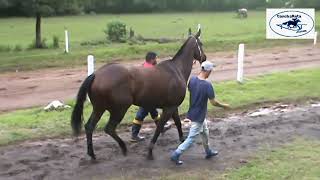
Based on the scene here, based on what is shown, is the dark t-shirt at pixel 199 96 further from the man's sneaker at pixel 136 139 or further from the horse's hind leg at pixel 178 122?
the man's sneaker at pixel 136 139

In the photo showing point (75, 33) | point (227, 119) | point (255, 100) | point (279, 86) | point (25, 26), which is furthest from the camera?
point (25, 26)

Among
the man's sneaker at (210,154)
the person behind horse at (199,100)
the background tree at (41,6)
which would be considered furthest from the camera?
the background tree at (41,6)

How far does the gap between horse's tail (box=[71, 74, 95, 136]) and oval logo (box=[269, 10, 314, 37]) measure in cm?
1617

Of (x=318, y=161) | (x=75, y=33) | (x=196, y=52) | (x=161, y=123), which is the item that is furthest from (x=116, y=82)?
(x=75, y=33)

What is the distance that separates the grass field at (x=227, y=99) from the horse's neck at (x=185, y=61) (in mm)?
2330

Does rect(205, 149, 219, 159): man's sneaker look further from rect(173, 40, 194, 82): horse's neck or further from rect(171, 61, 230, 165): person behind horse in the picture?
rect(173, 40, 194, 82): horse's neck

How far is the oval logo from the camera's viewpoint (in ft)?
77.7

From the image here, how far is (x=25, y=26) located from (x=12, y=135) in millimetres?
38311

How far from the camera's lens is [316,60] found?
22953 millimetres

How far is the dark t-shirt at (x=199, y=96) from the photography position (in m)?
8.59

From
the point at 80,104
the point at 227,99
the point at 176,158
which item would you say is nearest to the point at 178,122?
the point at 176,158

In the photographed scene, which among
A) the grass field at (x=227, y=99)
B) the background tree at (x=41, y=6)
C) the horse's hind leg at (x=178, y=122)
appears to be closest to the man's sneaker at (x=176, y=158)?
the horse's hind leg at (x=178, y=122)

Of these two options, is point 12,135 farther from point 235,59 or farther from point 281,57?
point 281,57
